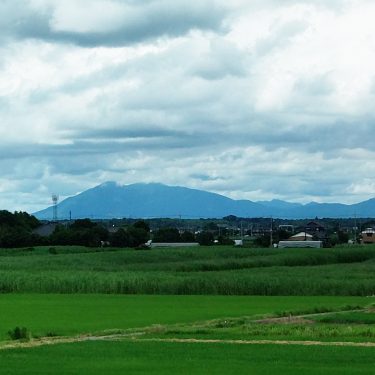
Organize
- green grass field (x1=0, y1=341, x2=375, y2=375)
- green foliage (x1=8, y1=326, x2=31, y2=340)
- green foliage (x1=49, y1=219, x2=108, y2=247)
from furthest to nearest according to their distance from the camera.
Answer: green foliage (x1=49, y1=219, x2=108, y2=247)
green foliage (x1=8, y1=326, x2=31, y2=340)
green grass field (x1=0, y1=341, x2=375, y2=375)

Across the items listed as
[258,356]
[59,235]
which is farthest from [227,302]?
[59,235]

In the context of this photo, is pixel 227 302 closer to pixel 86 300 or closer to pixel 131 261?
pixel 86 300

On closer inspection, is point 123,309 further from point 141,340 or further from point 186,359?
point 186,359

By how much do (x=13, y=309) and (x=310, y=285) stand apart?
23018mm

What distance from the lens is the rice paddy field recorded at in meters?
24.5

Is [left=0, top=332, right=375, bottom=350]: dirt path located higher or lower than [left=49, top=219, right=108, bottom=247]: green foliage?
lower

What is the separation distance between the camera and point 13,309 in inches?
1964

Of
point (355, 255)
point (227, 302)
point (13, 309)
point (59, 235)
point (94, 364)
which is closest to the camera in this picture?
point (94, 364)

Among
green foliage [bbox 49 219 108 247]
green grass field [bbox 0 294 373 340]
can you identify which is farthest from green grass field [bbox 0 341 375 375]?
green foliage [bbox 49 219 108 247]

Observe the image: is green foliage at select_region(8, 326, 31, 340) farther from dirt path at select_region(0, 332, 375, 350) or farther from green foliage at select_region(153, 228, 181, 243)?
green foliage at select_region(153, 228, 181, 243)

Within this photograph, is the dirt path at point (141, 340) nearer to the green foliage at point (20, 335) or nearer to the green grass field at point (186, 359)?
the green foliage at point (20, 335)

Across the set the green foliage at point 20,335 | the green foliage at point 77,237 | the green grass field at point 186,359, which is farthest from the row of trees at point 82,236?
the green grass field at point 186,359

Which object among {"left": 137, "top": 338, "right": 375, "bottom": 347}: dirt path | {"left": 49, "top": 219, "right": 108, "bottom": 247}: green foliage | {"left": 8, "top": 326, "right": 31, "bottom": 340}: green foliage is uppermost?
{"left": 49, "top": 219, "right": 108, "bottom": 247}: green foliage

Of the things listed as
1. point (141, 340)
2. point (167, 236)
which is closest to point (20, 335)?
point (141, 340)
